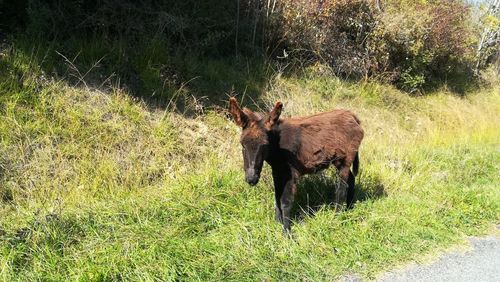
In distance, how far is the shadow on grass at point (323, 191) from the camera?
5699 mm

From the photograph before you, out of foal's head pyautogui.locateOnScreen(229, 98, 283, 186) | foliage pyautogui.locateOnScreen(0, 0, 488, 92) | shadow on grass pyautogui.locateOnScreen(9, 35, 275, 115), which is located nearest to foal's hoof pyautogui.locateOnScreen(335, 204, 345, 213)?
foal's head pyautogui.locateOnScreen(229, 98, 283, 186)

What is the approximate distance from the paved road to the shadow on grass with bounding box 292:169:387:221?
50.3 inches

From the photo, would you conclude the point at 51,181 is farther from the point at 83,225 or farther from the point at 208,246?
the point at 208,246

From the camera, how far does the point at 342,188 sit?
570 centimetres

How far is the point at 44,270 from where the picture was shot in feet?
13.1

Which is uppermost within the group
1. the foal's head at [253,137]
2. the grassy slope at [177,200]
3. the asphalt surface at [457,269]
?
the foal's head at [253,137]

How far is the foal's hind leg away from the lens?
18.6 feet

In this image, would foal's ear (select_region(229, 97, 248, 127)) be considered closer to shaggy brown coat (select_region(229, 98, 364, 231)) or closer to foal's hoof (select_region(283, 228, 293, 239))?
shaggy brown coat (select_region(229, 98, 364, 231))

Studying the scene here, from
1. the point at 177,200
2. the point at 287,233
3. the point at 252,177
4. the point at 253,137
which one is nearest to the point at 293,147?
the point at 253,137

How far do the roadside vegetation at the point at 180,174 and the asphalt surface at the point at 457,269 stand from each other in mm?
164

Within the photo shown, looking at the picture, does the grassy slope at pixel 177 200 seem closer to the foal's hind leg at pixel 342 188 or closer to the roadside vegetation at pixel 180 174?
the roadside vegetation at pixel 180 174

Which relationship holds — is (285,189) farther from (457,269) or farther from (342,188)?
(457,269)

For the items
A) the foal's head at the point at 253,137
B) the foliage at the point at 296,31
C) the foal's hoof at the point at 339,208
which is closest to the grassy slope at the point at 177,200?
the foal's hoof at the point at 339,208

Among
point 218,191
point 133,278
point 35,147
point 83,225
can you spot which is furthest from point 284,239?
point 35,147
